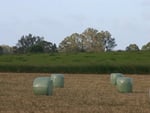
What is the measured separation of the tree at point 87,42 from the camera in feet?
473

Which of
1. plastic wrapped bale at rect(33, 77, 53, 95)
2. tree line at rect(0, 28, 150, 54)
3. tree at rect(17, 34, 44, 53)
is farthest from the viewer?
tree at rect(17, 34, 44, 53)

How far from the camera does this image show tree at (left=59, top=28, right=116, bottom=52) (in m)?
144

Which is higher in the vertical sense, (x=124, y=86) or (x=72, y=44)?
(x=72, y=44)

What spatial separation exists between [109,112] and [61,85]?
46.1 ft

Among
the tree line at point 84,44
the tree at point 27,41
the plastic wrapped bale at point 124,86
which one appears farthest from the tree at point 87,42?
the plastic wrapped bale at point 124,86

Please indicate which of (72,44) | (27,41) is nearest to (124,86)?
(72,44)

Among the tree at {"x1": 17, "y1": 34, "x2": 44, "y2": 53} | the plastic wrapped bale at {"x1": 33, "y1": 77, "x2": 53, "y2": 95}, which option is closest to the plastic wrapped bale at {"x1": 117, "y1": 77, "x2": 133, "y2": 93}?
the plastic wrapped bale at {"x1": 33, "y1": 77, "x2": 53, "y2": 95}

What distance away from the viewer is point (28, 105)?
1695 cm

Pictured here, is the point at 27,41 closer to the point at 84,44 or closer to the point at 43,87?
the point at 84,44

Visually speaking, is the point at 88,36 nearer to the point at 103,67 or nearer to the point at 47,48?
the point at 47,48

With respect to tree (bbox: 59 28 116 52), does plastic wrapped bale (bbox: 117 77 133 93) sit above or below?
below

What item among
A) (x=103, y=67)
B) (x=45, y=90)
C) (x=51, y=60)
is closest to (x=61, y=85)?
(x=45, y=90)

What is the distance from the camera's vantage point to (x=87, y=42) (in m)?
146

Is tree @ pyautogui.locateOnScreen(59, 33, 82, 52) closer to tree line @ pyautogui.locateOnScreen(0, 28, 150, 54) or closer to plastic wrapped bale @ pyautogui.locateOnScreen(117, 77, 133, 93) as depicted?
tree line @ pyautogui.locateOnScreen(0, 28, 150, 54)
